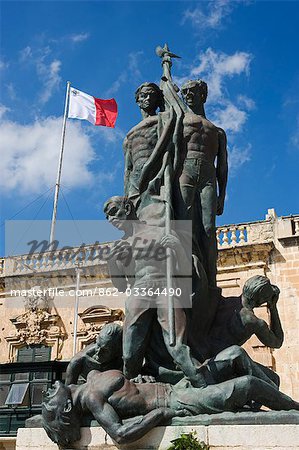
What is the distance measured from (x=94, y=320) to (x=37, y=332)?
247 centimetres

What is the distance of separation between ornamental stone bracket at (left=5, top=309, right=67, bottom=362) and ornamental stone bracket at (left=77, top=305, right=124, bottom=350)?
883 millimetres

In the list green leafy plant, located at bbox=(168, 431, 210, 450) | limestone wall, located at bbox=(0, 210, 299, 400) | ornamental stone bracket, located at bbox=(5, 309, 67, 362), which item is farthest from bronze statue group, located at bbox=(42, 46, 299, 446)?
ornamental stone bracket, located at bbox=(5, 309, 67, 362)

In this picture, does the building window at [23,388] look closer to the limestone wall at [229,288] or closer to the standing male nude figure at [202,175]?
the limestone wall at [229,288]

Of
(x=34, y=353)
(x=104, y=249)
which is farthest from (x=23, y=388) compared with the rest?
(x=104, y=249)

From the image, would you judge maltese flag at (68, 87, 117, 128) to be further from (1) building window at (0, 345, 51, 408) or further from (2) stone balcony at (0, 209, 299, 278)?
(1) building window at (0, 345, 51, 408)

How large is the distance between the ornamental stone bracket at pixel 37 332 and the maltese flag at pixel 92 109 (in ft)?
25.0

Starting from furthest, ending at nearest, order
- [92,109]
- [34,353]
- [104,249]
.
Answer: [92,109] < [34,353] < [104,249]

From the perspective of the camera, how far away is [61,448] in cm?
435

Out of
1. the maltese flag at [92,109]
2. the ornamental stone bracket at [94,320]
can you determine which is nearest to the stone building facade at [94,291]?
the ornamental stone bracket at [94,320]

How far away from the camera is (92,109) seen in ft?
76.4

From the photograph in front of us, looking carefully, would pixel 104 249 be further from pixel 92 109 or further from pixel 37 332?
pixel 92 109

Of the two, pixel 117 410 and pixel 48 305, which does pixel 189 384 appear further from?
pixel 48 305

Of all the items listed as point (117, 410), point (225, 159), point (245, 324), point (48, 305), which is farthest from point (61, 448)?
point (48, 305)

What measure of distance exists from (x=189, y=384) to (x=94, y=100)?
1969 cm
